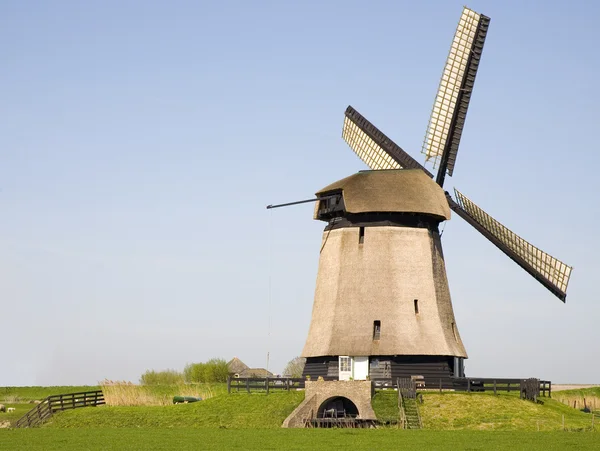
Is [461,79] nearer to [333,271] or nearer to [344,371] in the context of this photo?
[333,271]

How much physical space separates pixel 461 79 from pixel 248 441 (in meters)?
20.8

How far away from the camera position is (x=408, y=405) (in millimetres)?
38219

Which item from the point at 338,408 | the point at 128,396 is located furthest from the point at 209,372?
the point at 338,408

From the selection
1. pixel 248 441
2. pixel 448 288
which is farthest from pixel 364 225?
pixel 248 441

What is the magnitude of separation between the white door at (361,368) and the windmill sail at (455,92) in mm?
9428

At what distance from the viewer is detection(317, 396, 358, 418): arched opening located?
131ft

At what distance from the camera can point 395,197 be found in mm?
42281

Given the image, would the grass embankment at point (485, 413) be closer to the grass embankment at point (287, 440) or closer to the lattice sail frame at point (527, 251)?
the grass embankment at point (287, 440)

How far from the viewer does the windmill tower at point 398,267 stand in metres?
41.2

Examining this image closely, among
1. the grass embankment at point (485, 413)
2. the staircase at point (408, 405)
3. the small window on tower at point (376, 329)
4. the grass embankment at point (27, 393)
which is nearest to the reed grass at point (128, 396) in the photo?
the grass embankment at point (27, 393)

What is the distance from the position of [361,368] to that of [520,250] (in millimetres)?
8682

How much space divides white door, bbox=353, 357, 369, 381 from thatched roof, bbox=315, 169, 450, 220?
6.03 metres

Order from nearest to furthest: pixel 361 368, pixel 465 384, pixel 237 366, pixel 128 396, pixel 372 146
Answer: pixel 465 384 < pixel 361 368 < pixel 128 396 < pixel 372 146 < pixel 237 366

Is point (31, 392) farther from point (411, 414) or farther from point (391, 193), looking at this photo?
point (411, 414)
